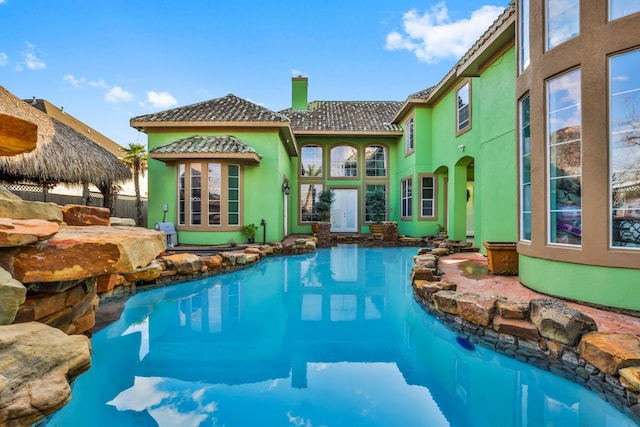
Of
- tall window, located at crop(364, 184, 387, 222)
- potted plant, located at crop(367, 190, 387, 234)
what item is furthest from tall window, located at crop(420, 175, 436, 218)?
tall window, located at crop(364, 184, 387, 222)

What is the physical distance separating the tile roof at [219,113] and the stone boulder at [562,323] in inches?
394

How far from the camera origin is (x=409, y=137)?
49.7 ft

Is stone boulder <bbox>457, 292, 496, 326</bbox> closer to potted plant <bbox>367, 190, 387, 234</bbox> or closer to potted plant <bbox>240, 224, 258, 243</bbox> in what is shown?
potted plant <bbox>240, 224, 258, 243</bbox>

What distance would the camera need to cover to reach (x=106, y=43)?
12344 mm

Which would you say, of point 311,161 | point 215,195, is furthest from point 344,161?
point 215,195

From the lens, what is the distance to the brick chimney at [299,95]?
62.7 feet

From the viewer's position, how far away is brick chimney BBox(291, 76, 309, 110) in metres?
19.1

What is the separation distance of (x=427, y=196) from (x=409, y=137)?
287cm

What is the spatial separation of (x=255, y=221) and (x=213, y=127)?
3788mm

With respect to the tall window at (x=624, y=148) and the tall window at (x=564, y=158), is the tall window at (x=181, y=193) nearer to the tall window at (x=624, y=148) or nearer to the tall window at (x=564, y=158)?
the tall window at (x=564, y=158)

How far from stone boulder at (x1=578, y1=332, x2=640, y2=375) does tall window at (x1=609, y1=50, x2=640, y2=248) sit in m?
1.58

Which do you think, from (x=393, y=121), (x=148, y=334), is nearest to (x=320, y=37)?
(x=393, y=121)

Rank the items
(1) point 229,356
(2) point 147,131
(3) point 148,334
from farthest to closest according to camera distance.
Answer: (2) point 147,131
(3) point 148,334
(1) point 229,356

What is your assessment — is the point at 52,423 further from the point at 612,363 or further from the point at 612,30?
the point at 612,30
